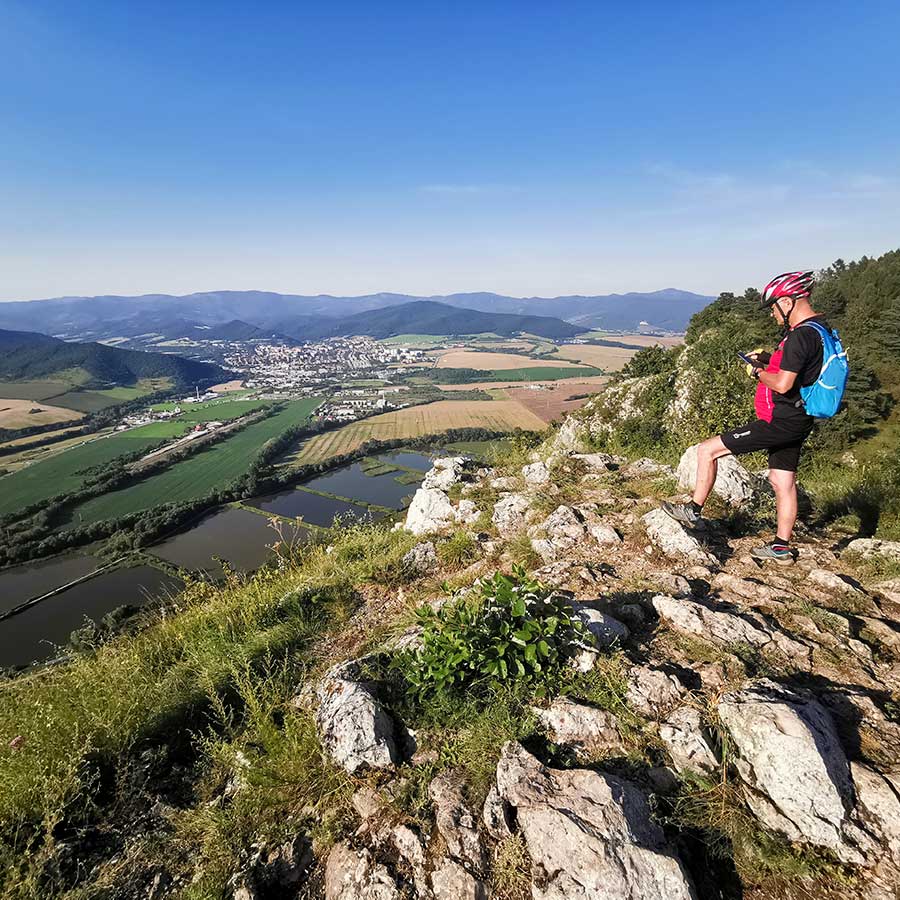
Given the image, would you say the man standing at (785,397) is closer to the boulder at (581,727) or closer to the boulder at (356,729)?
the boulder at (581,727)

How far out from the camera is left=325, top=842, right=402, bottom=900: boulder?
2400 mm

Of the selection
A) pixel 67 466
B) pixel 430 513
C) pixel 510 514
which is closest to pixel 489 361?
pixel 67 466

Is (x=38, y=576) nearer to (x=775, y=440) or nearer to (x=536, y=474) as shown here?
(x=536, y=474)

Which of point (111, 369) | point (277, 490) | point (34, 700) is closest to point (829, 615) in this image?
point (34, 700)

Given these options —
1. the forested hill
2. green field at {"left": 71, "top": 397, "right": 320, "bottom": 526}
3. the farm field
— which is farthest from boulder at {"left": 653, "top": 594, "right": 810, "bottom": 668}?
the forested hill

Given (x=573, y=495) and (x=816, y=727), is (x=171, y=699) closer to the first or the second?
(x=816, y=727)

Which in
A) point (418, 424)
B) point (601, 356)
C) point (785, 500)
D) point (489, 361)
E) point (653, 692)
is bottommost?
point (418, 424)

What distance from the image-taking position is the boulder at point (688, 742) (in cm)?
278

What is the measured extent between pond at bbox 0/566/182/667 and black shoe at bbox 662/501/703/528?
2996 centimetres

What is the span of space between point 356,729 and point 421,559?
10.8ft

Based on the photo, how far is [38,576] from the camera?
39.9m

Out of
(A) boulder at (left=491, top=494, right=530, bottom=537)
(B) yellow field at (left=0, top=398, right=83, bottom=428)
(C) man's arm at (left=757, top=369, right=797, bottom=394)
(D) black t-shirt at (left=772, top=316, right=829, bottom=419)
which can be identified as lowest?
(B) yellow field at (left=0, top=398, right=83, bottom=428)

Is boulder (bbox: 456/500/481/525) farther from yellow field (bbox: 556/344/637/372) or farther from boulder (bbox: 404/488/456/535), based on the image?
yellow field (bbox: 556/344/637/372)

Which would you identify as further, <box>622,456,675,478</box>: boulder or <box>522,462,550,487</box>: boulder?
<box>522,462,550,487</box>: boulder
